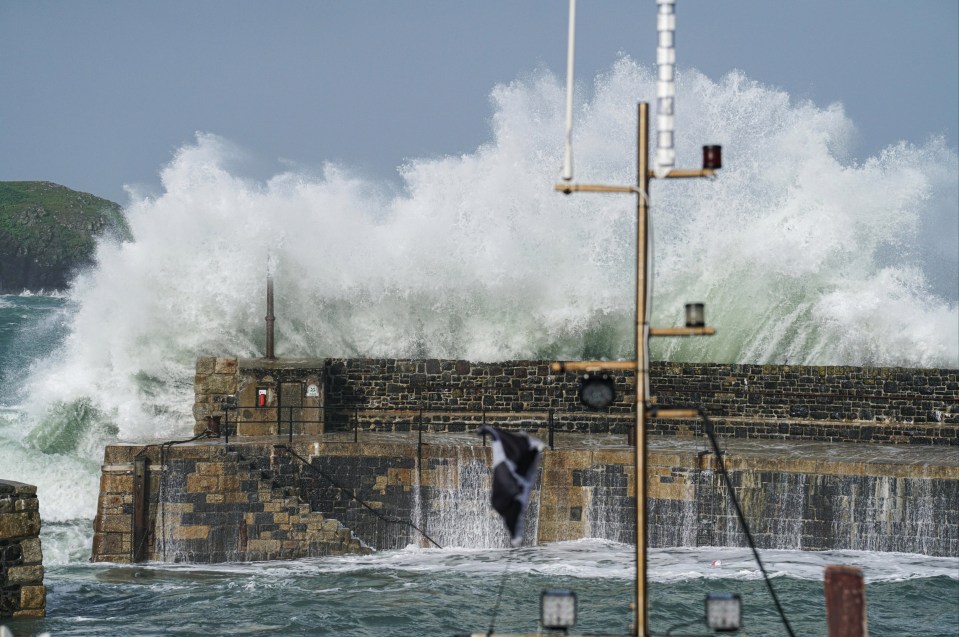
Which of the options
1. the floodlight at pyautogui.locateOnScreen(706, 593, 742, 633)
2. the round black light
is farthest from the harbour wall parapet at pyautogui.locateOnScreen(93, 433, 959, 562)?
the round black light

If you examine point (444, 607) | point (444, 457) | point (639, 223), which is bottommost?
point (444, 607)

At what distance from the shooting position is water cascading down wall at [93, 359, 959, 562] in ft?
62.6

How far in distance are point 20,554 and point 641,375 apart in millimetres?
8366

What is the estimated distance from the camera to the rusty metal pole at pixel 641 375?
10297 mm

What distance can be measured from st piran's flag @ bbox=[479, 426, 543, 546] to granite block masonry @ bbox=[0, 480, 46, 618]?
7.11m

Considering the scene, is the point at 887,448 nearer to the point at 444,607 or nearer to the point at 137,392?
the point at 444,607

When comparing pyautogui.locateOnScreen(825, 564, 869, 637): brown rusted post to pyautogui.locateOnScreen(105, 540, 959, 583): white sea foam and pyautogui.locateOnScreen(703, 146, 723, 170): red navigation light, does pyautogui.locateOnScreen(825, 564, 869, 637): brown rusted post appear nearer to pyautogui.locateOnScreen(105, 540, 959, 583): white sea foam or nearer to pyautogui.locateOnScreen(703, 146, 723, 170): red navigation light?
pyautogui.locateOnScreen(703, 146, 723, 170): red navigation light

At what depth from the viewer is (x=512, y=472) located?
10.5m

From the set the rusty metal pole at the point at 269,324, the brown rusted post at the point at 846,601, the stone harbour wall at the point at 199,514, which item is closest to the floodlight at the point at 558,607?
the brown rusted post at the point at 846,601

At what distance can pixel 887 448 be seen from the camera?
21.3m

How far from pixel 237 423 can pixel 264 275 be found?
5.34 meters

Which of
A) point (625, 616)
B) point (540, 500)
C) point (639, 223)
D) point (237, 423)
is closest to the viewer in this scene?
point (639, 223)

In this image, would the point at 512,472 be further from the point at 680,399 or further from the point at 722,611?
the point at 680,399

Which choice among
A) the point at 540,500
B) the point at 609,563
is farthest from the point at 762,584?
the point at 540,500
